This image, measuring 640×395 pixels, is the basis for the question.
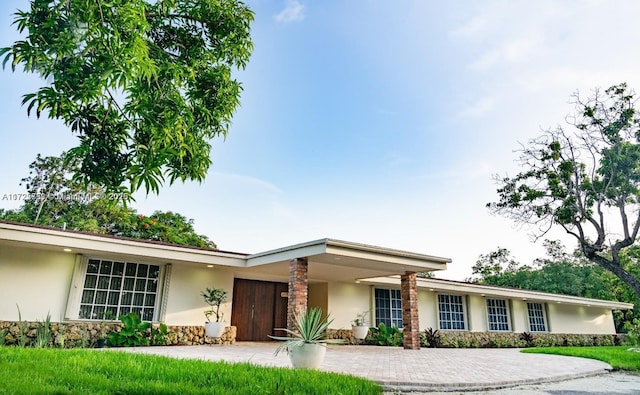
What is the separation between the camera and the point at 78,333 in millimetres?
9969

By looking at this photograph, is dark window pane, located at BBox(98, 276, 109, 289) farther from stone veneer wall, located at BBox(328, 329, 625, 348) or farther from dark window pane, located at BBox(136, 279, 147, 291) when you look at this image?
stone veneer wall, located at BBox(328, 329, 625, 348)

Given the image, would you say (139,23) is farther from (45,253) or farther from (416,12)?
(45,253)

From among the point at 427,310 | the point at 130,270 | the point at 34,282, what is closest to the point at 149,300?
the point at 130,270

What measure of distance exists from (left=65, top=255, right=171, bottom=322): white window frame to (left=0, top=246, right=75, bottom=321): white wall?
6.3 inches

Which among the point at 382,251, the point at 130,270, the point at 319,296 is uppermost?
→ the point at 382,251

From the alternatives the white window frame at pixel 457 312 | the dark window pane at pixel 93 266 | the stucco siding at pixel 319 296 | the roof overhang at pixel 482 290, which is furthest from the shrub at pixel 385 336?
the dark window pane at pixel 93 266

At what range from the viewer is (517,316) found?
64.0 feet

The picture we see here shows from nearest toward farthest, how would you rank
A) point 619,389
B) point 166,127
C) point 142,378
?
Result: point 166,127 < point 142,378 < point 619,389

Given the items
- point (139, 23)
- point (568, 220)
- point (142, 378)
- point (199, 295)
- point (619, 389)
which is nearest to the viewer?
point (139, 23)

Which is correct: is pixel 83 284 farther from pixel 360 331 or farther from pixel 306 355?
pixel 360 331

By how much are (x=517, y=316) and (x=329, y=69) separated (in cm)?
1522

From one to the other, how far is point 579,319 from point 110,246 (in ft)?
78.0

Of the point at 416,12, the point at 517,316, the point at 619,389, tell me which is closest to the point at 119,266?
the point at 416,12

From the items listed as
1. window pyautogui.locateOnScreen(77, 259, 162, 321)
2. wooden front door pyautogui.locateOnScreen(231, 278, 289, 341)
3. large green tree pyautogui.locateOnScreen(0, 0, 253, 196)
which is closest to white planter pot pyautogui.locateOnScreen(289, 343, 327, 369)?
large green tree pyautogui.locateOnScreen(0, 0, 253, 196)
